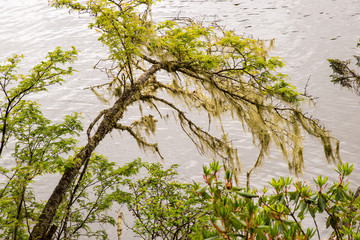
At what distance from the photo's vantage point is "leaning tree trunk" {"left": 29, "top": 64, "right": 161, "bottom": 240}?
18.8 feet

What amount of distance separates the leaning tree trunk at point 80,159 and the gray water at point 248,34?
9.21m

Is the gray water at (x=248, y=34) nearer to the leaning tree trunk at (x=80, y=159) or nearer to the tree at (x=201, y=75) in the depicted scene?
the tree at (x=201, y=75)

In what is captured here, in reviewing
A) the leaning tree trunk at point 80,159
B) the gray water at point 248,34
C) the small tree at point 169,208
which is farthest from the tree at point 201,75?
the gray water at point 248,34

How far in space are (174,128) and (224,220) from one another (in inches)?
700

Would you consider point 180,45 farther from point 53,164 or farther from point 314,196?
point 314,196

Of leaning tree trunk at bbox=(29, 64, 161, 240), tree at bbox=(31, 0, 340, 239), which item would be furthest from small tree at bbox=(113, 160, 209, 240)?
leaning tree trunk at bbox=(29, 64, 161, 240)

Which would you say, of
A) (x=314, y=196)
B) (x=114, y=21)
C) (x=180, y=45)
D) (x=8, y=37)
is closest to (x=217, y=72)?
(x=180, y=45)

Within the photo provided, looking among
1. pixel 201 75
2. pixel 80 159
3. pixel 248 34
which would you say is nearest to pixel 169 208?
pixel 80 159

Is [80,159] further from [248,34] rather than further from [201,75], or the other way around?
[248,34]

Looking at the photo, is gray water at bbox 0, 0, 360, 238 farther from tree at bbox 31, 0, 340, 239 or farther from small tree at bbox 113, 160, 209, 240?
tree at bbox 31, 0, 340, 239

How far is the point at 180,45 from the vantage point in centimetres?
564

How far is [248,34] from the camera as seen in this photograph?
2759 cm

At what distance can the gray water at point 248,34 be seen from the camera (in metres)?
17.3

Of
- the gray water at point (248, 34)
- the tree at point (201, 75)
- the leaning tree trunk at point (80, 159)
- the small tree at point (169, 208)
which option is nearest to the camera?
the tree at point (201, 75)
